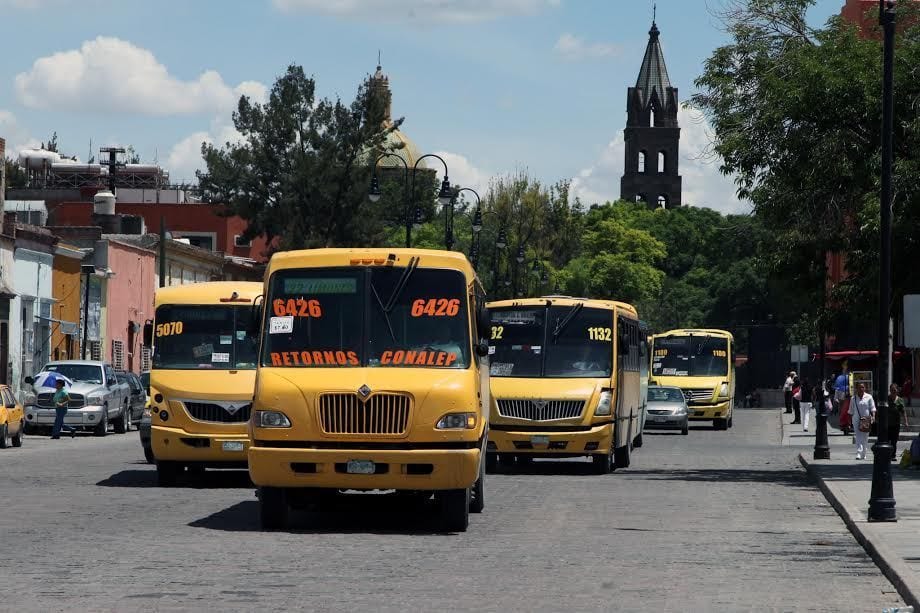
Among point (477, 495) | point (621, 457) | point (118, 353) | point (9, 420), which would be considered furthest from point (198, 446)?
point (118, 353)

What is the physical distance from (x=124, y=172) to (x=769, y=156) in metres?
93.3

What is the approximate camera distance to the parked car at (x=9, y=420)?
122 feet

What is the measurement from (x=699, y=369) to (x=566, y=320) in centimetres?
3132

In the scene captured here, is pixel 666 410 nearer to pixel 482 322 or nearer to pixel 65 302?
pixel 65 302

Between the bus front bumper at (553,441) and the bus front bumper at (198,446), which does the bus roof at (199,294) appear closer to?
the bus front bumper at (198,446)

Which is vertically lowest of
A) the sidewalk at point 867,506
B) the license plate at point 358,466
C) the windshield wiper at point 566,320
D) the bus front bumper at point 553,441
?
the sidewalk at point 867,506

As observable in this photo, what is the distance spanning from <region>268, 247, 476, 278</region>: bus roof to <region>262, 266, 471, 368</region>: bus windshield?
71mm

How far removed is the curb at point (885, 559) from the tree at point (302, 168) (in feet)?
232

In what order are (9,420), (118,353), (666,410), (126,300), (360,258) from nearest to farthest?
(360,258) → (9,420) → (666,410) → (118,353) → (126,300)

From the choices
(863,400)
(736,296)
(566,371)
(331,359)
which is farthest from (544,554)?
(736,296)

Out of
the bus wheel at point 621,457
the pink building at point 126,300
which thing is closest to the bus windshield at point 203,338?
the bus wheel at point 621,457

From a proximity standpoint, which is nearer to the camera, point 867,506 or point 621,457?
point 867,506

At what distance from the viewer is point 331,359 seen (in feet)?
57.8

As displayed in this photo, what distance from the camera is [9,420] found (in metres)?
37.6
